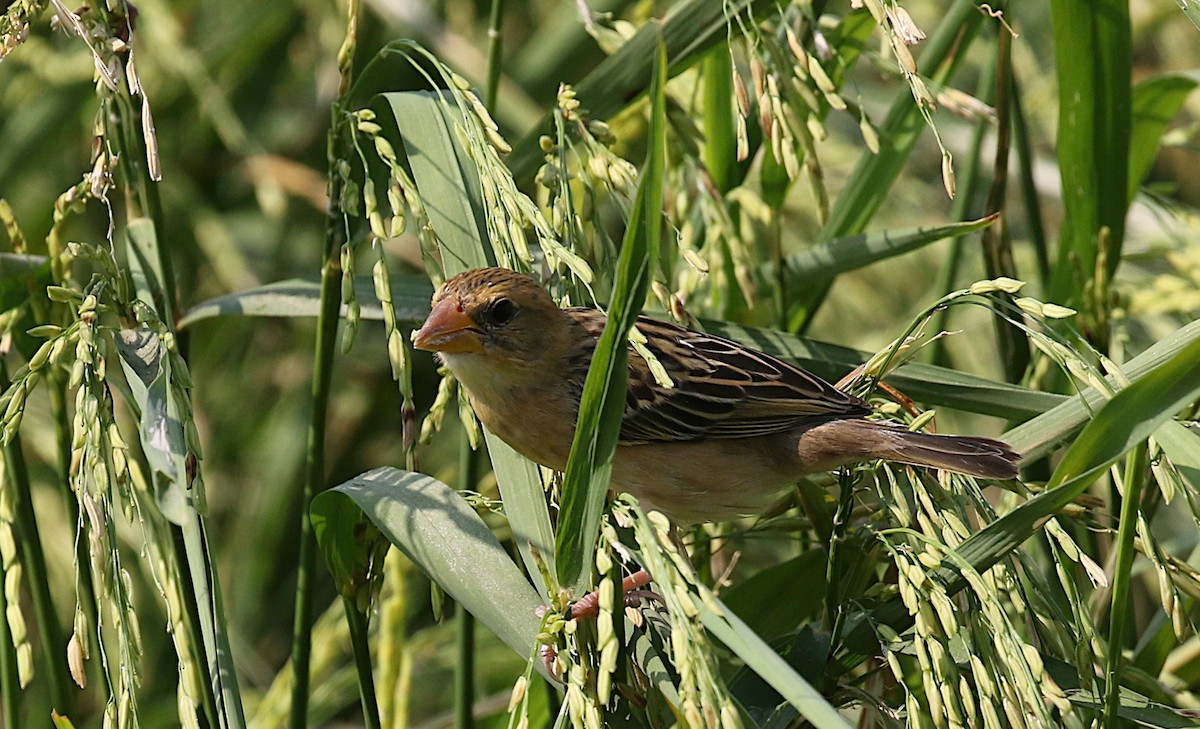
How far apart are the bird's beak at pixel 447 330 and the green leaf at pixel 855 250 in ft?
1.84

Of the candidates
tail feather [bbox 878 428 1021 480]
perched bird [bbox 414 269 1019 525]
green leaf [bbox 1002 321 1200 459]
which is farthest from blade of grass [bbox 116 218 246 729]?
green leaf [bbox 1002 321 1200 459]

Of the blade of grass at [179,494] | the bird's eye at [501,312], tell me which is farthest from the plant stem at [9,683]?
the bird's eye at [501,312]

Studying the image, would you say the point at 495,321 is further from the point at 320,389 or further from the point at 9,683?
the point at 9,683

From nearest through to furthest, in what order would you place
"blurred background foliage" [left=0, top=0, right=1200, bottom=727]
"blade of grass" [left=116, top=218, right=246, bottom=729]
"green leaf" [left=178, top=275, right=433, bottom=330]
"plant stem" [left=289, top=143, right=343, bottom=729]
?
"blade of grass" [left=116, top=218, right=246, bottom=729], "plant stem" [left=289, top=143, right=343, bottom=729], "green leaf" [left=178, top=275, right=433, bottom=330], "blurred background foliage" [left=0, top=0, right=1200, bottom=727]

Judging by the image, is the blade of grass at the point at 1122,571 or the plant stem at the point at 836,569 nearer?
the blade of grass at the point at 1122,571

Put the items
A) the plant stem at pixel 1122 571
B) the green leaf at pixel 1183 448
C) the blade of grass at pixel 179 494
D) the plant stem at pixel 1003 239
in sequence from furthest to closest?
the plant stem at pixel 1003 239 → the green leaf at pixel 1183 448 → the blade of grass at pixel 179 494 → the plant stem at pixel 1122 571

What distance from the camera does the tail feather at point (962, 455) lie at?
180 cm

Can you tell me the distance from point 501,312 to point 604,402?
2.78 ft

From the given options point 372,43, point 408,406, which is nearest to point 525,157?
point 408,406

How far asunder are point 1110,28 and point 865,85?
92.2 inches

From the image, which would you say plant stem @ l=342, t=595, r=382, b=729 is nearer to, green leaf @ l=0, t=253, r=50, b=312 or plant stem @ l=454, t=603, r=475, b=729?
plant stem @ l=454, t=603, r=475, b=729

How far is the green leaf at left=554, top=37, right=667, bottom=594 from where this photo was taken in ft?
4.10

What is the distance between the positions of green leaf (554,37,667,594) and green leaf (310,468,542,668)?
122mm

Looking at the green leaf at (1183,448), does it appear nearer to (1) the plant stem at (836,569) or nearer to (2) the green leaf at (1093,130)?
(1) the plant stem at (836,569)
